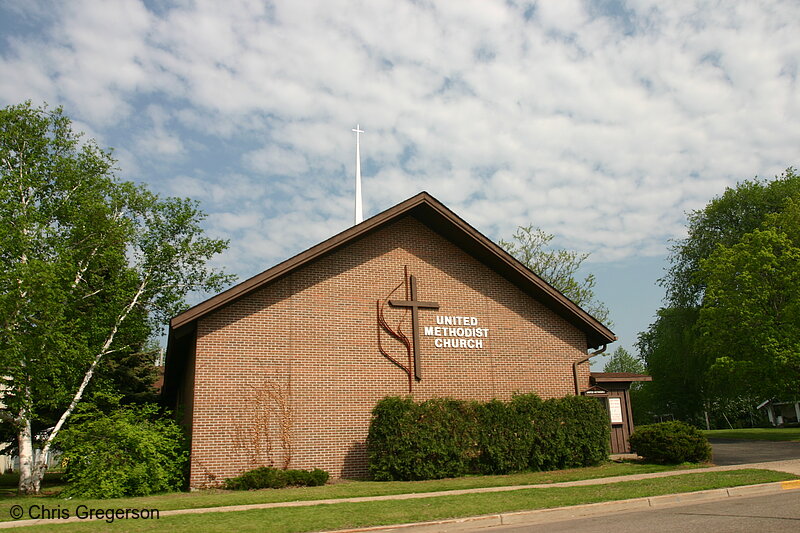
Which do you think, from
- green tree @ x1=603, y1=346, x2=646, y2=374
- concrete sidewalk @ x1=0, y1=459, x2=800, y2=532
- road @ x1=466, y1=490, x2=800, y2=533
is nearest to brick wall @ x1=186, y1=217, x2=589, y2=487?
concrete sidewalk @ x1=0, y1=459, x2=800, y2=532

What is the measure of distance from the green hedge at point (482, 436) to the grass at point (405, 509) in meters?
4.08

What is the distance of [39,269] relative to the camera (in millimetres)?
17578

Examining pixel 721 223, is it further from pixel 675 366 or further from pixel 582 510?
pixel 582 510

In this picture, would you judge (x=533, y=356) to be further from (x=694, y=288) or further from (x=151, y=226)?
(x=694, y=288)

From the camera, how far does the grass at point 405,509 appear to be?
966 centimetres

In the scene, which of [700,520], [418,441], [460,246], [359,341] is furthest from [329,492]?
[460,246]

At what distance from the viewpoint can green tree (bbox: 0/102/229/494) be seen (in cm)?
1789

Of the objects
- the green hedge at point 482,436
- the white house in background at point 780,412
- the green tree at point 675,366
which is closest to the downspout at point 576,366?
the green hedge at point 482,436

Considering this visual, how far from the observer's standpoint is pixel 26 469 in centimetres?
1906

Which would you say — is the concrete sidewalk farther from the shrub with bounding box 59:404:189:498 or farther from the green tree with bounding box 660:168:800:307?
the green tree with bounding box 660:168:800:307

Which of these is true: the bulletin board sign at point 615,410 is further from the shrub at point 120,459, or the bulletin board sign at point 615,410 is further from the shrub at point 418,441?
the shrub at point 120,459

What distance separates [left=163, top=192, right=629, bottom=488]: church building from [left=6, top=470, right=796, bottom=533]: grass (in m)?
4.37

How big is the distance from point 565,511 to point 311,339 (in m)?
9.21

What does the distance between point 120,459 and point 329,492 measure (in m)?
5.48
